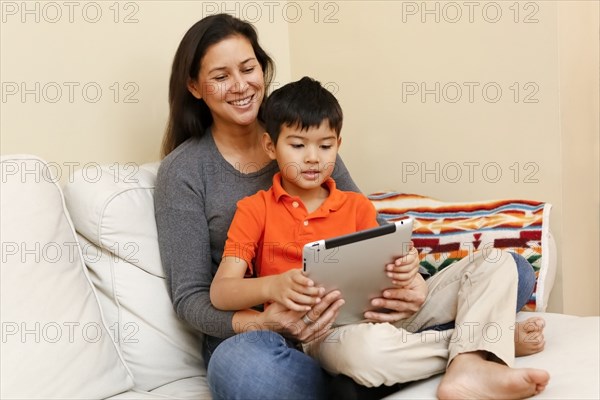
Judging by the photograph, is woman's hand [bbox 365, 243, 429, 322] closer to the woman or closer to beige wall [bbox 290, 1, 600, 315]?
the woman

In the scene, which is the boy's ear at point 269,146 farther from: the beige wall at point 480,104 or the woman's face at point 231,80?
the beige wall at point 480,104

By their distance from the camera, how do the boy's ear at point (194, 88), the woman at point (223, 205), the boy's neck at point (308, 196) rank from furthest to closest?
the boy's ear at point (194, 88) → the boy's neck at point (308, 196) → the woman at point (223, 205)

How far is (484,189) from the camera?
2.34 meters

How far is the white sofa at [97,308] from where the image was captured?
1.53m

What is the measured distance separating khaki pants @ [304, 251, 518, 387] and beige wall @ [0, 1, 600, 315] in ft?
2.12

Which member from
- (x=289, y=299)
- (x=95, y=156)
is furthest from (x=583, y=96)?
(x=95, y=156)

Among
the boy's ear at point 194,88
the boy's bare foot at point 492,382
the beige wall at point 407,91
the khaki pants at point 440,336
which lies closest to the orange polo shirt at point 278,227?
the khaki pants at point 440,336

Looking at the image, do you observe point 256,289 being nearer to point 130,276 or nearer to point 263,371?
point 263,371

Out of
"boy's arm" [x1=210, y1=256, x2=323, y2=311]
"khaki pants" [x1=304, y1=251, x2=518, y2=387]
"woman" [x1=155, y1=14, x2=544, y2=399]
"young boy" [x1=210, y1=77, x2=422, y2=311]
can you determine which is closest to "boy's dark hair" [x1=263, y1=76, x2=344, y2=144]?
"young boy" [x1=210, y1=77, x2=422, y2=311]

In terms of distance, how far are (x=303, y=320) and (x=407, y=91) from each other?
3.35 ft

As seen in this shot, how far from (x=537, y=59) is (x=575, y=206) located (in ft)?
1.48

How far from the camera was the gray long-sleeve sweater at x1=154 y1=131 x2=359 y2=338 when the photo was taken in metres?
1.74

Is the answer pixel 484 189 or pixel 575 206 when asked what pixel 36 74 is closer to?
pixel 484 189

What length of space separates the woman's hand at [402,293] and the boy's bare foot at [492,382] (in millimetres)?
221
